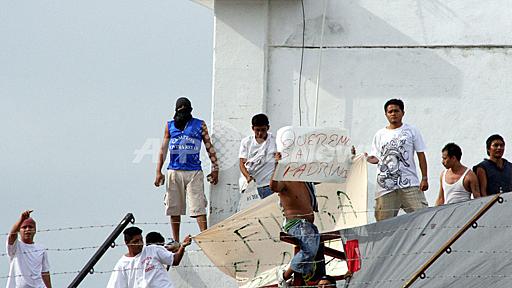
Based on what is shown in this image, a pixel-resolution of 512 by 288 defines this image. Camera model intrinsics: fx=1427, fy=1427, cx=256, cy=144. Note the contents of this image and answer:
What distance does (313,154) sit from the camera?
13.0m

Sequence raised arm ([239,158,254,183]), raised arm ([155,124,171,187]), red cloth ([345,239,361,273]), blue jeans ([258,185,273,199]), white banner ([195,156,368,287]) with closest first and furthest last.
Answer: red cloth ([345,239,361,273]), white banner ([195,156,368,287]), blue jeans ([258,185,273,199]), raised arm ([239,158,254,183]), raised arm ([155,124,171,187])

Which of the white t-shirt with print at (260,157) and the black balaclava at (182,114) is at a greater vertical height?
the black balaclava at (182,114)

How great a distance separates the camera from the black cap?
1540 cm

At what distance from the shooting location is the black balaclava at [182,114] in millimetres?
15359

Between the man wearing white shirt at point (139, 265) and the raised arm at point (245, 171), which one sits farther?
the raised arm at point (245, 171)

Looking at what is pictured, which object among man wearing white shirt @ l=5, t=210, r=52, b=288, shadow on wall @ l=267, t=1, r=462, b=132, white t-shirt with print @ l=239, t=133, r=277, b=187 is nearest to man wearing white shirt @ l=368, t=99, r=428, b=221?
white t-shirt with print @ l=239, t=133, r=277, b=187

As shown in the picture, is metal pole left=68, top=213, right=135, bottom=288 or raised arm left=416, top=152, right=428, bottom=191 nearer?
metal pole left=68, top=213, right=135, bottom=288

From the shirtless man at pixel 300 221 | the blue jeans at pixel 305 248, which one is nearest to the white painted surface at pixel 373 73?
the shirtless man at pixel 300 221

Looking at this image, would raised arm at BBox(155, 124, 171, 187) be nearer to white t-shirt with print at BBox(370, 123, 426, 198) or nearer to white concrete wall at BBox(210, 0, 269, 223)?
white concrete wall at BBox(210, 0, 269, 223)

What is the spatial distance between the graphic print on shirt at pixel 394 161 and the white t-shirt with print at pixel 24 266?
345 cm

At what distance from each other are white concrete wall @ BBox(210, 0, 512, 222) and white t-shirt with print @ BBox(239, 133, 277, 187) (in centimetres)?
94

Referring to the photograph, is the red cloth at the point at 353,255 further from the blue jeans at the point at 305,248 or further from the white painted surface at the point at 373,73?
the white painted surface at the point at 373,73

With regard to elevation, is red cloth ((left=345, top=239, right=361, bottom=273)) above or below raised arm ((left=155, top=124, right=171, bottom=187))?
below

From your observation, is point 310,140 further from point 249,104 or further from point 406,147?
point 249,104
